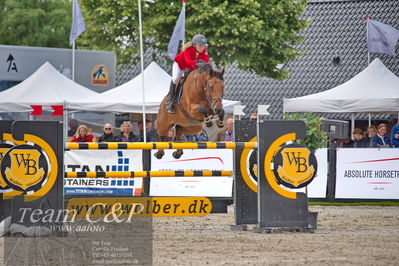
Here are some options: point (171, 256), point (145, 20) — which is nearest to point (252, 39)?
point (145, 20)

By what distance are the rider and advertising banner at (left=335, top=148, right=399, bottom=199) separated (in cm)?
468

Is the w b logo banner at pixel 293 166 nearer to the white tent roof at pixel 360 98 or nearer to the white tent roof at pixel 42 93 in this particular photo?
the white tent roof at pixel 360 98

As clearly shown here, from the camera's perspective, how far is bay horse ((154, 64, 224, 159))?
10.4 metres

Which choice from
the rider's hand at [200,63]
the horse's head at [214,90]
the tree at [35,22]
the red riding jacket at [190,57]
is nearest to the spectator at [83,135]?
the red riding jacket at [190,57]

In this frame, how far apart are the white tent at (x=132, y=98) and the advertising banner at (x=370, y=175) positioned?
4046mm

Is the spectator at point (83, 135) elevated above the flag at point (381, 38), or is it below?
below

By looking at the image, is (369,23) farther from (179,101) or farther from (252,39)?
(179,101)

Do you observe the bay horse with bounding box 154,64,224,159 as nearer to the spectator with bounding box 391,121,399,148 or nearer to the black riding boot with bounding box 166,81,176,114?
the black riding boot with bounding box 166,81,176,114

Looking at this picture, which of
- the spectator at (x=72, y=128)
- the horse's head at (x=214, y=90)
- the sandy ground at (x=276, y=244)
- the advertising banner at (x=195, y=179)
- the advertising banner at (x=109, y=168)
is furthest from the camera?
the spectator at (x=72, y=128)

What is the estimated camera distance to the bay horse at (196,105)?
10.4 m

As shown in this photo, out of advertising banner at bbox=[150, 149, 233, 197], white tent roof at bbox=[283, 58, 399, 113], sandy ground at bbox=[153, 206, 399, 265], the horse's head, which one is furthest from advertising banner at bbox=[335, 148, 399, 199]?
the horse's head

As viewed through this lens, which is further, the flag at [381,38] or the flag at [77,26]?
the flag at [381,38]

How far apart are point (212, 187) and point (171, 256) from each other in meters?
6.94

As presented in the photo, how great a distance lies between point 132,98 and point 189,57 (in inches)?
264
